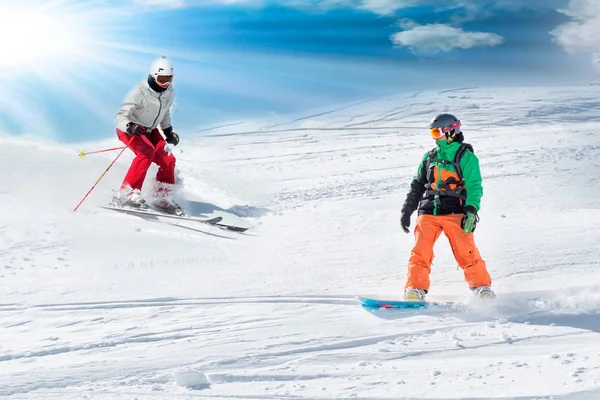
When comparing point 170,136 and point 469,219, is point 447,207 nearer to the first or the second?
point 469,219

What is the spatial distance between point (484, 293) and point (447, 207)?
2.30ft

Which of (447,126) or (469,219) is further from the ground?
(447,126)

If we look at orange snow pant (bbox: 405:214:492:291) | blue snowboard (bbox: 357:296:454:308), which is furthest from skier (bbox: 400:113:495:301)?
blue snowboard (bbox: 357:296:454:308)

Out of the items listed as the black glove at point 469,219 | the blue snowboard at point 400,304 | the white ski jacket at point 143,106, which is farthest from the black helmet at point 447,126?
the white ski jacket at point 143,106

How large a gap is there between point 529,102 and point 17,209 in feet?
68.6

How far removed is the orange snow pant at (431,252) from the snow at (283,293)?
0.23 metres

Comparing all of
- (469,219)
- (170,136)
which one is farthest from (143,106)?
(469,219)

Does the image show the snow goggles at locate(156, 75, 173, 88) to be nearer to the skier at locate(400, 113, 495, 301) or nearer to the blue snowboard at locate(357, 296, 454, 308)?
the skier at locate(400, 113, 495, 301)

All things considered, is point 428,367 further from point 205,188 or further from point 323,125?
point 323,125

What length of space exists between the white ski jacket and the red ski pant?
0.19m

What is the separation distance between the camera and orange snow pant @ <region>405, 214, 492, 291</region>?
4219 millimetres

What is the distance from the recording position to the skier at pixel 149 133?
7.95 m

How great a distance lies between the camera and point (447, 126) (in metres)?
4.51

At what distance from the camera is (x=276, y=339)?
11.3 feet
